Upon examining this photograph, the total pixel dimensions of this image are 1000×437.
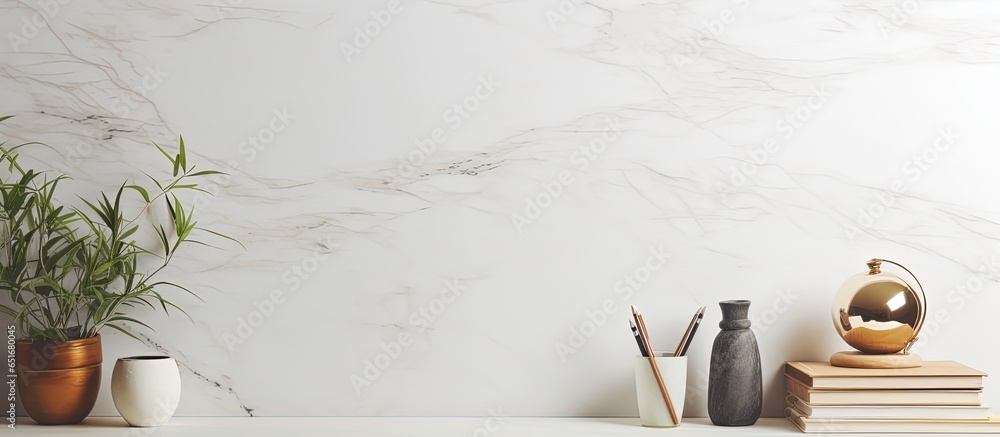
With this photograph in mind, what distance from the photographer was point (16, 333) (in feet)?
4.85

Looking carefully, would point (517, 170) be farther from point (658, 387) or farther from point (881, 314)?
point (881, 314)

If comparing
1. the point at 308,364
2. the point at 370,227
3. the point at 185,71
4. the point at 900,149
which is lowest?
the point at 308,364

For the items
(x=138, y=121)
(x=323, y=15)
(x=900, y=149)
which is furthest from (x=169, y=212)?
(x=900, y=149)

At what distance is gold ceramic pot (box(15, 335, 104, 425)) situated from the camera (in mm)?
1383

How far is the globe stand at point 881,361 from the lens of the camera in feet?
4.36

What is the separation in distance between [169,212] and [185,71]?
0.28 m

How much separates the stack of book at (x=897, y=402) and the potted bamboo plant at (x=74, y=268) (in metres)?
1.15

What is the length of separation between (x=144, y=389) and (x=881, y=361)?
51.4 inches

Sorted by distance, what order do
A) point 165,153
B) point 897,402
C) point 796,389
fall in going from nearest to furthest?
point 897,402 < point 796,389 < point 165,153

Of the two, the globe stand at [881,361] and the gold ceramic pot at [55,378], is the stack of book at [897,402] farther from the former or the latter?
the gold ceramic pot at [55,378]

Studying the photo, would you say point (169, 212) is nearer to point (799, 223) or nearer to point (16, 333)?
point (16, 333)

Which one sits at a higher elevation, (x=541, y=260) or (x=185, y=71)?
(x=185, y=71)

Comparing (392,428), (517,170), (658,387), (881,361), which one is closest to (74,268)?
(392,428)

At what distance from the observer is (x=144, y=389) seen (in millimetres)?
1379
